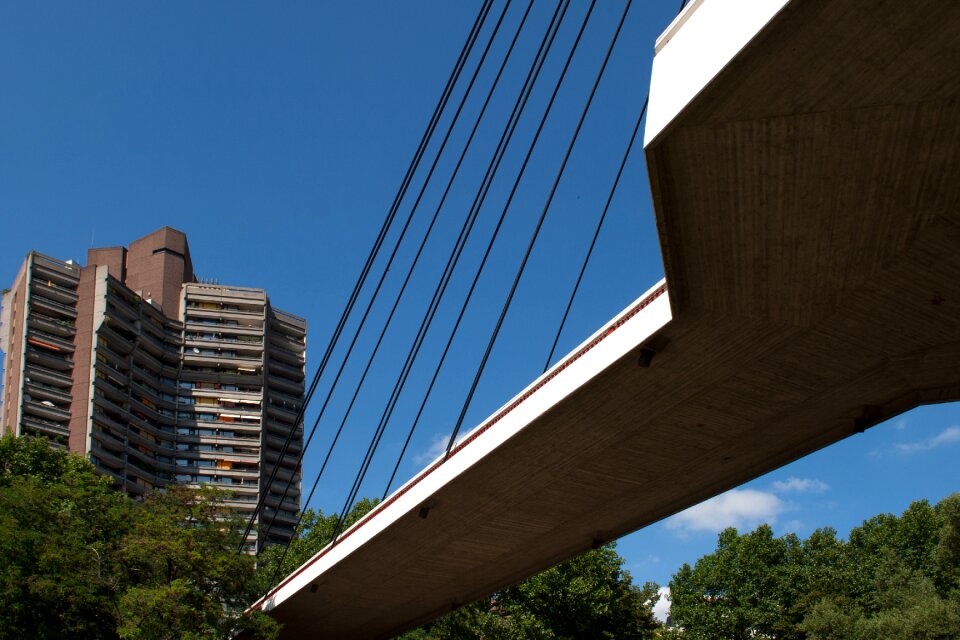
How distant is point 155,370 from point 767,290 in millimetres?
90074

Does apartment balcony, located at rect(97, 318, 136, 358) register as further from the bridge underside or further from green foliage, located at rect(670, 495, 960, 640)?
the bridge underside

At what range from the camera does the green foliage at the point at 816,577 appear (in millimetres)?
43344

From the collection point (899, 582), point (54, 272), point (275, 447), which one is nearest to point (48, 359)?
point (54, 272)

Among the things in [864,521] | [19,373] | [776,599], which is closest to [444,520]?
[776,599]

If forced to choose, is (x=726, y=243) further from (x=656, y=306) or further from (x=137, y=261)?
(x=137, y=261)

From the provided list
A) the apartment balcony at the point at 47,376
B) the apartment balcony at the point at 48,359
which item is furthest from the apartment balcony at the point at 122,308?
the apartment balcony at the point at 47,376

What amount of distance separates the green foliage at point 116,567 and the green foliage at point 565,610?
45.5 ft

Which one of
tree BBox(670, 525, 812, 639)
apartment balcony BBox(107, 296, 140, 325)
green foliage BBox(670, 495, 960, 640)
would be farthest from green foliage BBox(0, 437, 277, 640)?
apartment balcony BBox(107, 296, 140, 325)

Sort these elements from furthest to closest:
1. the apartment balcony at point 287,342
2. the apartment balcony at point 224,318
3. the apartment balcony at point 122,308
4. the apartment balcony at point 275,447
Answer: the apartment balcony at point 287,342
the apartment balcony at point 275,447
the apartment balcony at point 224,318
the apartment balcony at point 122,308

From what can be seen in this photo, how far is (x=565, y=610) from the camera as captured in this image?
41094 mm

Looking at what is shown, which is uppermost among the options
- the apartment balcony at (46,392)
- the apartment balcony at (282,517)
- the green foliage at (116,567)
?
the apartment balcony at (46,392)

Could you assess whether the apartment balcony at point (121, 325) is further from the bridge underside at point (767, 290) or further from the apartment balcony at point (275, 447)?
the bridge underside at point (767, 290)

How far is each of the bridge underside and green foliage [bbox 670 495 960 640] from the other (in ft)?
85.6

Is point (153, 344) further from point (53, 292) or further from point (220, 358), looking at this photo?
point (53, 292)
